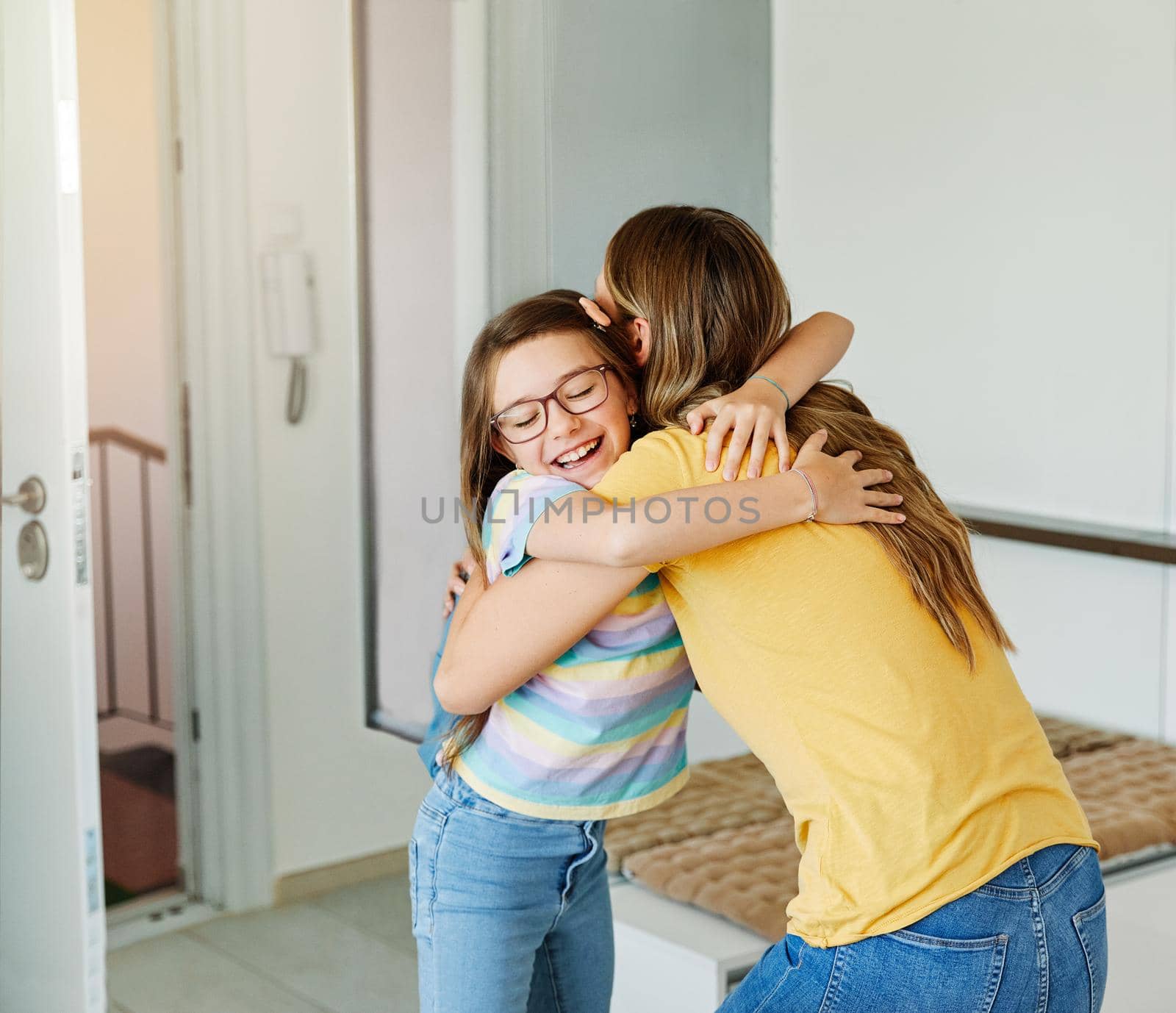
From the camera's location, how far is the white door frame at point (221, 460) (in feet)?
8.95

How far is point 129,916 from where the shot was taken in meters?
2.87

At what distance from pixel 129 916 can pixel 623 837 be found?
1.33 metres

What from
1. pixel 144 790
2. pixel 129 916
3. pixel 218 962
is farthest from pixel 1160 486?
pixel 144 790

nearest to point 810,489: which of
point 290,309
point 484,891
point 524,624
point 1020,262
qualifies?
point 524,624

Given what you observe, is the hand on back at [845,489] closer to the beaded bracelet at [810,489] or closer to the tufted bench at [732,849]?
the beaded bracelet at [810,489]

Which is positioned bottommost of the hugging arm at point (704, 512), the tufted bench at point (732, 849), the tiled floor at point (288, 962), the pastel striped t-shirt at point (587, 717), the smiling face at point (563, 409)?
the tiled floor at point (288, 962)

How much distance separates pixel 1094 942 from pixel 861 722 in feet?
0.91

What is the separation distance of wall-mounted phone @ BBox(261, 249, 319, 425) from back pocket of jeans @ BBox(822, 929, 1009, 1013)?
216 cm

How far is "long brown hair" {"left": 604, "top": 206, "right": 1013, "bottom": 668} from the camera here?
111 cm

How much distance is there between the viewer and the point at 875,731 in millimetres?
946

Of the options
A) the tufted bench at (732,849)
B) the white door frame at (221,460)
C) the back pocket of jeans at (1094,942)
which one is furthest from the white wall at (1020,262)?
the back pocket of jeans at (1094,942)

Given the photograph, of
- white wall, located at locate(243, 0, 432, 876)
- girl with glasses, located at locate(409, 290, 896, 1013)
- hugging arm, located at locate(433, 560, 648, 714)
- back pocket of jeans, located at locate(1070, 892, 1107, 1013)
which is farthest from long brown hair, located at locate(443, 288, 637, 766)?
white wall, located at locate(243, 0, 432, 876)

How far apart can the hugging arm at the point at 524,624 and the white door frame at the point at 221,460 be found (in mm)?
1800

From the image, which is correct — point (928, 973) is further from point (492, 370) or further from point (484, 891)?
point (492, 370)
